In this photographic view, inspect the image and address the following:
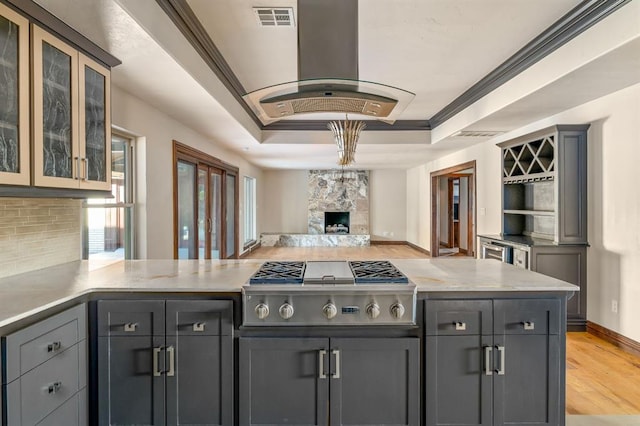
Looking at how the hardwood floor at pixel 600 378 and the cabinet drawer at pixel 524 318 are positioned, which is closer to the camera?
the cabinet drawer at pixel 524 318

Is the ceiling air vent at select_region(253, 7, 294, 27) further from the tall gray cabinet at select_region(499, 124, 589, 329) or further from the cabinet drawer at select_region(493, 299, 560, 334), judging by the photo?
the tall gray cabinet at select_region(499, 124, 589, 329)

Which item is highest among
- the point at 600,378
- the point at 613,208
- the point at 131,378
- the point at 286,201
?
the point at 286,201

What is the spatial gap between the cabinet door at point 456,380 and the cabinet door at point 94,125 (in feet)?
6.99

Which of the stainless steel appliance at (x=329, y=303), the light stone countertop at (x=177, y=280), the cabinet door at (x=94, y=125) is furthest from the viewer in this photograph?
the cabinet door at (x=94, y=125)

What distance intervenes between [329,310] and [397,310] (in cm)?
34

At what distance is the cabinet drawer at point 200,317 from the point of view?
1925mm

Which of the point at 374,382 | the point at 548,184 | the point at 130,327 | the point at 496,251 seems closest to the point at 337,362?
the point at 374,382

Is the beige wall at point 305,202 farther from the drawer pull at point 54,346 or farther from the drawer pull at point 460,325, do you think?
the drawer pull at point 54,346

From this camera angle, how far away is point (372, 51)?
3.33m

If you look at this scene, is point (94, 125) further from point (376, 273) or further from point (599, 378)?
point (599, 378)

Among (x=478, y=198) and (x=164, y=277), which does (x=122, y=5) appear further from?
(x=478, y=198)

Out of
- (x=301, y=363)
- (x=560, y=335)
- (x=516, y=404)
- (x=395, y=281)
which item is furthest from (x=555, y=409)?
(x=301, y=363)

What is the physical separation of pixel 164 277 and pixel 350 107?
143 cm

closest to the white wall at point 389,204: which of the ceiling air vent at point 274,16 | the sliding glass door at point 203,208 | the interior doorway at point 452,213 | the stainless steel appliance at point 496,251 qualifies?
the interior doorway at point 452,213
